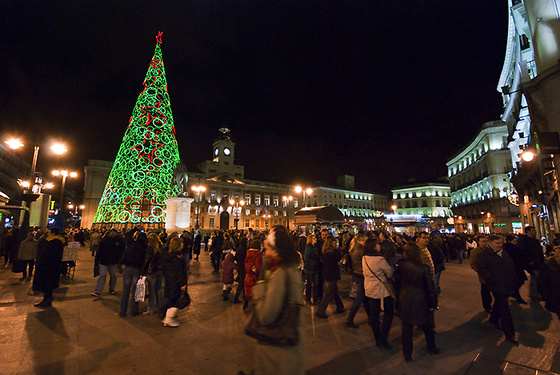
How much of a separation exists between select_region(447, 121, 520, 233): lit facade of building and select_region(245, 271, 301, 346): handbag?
40563mm

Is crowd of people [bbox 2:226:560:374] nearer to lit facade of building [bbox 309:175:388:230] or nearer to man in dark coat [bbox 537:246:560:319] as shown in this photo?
man in dark coat [bbox 537:246:560:319]

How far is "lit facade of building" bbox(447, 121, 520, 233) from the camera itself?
117ft

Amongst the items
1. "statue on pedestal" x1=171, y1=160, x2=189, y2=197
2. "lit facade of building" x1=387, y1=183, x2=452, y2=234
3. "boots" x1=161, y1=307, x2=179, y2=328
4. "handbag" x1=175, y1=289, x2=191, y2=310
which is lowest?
"boots" x1=161, y1=307, x2=179, y2=328

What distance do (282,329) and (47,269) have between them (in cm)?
703

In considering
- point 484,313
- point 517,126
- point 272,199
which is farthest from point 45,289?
point 272,199

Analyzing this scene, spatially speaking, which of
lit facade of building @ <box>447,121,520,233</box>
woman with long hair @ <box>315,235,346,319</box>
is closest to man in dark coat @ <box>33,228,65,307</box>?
woman with long hair @ <box>315,235,346,319</box>

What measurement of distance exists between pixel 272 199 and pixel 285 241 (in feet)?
253

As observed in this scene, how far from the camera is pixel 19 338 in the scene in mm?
4645

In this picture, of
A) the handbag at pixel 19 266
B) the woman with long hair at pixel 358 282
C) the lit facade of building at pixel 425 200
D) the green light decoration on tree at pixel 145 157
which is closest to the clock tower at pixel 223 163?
the green light decoration on tree at pixel 145 157

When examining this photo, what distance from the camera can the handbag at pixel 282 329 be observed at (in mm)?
2295

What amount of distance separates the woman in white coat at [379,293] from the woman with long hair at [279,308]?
2.48 metres

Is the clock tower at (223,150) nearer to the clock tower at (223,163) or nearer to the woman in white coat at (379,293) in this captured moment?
the clock tower at (223,163)

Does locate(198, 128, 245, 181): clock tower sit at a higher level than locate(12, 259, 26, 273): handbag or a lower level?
higher

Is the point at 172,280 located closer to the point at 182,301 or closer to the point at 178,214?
the point at 182,301
